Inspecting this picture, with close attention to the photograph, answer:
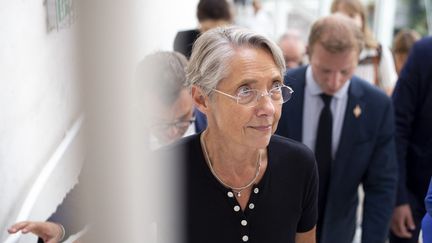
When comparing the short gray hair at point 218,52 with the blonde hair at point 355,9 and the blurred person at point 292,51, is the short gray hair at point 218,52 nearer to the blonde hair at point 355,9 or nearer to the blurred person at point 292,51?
the blurred person at point 292,51

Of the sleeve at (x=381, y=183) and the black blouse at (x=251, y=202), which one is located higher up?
the black blouse at (x=251, y=202)

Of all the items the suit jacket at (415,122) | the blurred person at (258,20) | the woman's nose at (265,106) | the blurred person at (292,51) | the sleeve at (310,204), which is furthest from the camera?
the blurred person at (258,20)

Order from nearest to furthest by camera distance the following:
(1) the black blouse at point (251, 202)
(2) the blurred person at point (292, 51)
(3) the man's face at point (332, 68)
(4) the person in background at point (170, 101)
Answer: (1) the black blouse at point (251, 202) < (4) the person in background at point (170, 101) < (3) the man's face at point (332, 68) < (2) the blurred person at point (292, 51)

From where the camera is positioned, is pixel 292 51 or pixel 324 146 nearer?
pixel 324 146

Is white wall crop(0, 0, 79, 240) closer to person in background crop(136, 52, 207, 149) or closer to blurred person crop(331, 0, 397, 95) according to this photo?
person in background crop(136, 52, 207, 149)

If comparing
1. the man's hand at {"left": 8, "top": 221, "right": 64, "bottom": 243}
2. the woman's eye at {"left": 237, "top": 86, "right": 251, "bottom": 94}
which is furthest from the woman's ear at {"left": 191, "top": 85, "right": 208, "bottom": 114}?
the man's hand at {"left": 8, "top": 221, "right": 64, "bottom": 243}

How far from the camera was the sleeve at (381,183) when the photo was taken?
6.72 feet

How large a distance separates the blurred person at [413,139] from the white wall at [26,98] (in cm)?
Answer: 144

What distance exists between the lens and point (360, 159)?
2.02 metres

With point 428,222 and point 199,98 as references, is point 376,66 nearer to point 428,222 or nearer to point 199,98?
point 428,222

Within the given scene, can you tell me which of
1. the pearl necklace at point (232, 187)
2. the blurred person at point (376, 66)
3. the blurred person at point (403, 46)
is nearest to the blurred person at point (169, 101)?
the pearl necklace at point (232, 187)

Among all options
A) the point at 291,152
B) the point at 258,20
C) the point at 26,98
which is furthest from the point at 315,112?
the point at 258,20

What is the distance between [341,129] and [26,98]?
113 cm

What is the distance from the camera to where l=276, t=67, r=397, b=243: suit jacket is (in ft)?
6.59
